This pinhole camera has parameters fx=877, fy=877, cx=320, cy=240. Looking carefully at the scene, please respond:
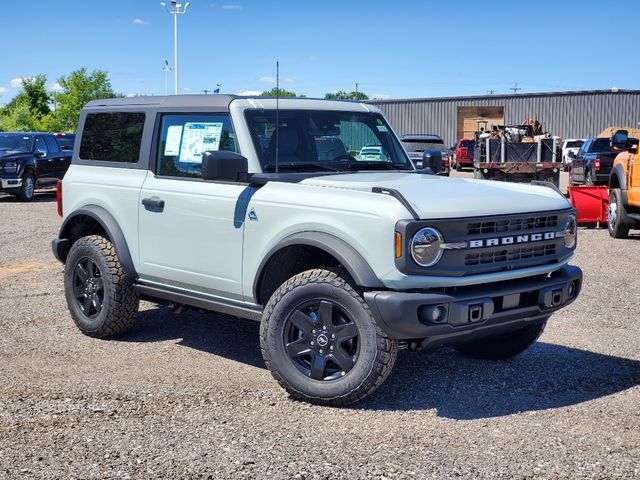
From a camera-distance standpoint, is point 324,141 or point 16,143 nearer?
point 324,141

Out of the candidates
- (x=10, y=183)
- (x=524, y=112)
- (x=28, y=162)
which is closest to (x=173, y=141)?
(x=10, y=183)

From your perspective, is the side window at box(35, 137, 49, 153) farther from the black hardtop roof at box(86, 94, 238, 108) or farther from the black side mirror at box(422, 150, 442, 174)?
the black side mirror at box(422, 150, 442, 174)

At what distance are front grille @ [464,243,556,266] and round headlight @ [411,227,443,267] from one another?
9.2 inches

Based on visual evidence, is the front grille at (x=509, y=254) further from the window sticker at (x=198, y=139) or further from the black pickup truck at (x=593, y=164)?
the black pickup truck at (x=593, y=164)

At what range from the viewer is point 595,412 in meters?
5.32

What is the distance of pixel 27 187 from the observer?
22.3m

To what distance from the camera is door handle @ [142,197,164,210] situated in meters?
6.41

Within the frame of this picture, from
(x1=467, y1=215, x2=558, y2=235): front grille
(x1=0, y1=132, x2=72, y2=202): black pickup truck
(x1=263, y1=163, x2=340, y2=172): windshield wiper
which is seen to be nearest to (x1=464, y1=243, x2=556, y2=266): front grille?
(x1=467, y1=215, x2=558, y2=235): front grille

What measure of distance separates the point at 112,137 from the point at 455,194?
3113mm

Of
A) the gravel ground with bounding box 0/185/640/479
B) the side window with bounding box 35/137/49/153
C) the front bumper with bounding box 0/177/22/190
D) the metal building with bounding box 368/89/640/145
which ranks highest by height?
the metal building with bounding box 368/89/640/145

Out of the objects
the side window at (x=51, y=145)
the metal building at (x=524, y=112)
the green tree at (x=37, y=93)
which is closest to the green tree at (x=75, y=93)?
the green tree at (x=37, y=93)

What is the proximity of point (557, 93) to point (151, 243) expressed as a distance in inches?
2192

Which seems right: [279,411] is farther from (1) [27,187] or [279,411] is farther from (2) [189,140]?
(1) [27,187]

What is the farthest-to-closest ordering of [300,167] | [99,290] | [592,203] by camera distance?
[592,203], [99,290], [300,167]
